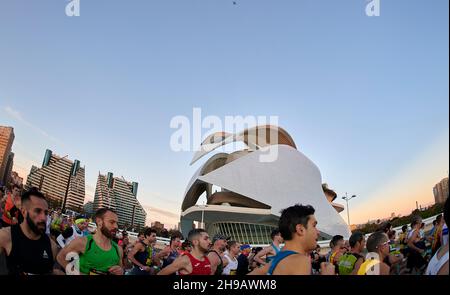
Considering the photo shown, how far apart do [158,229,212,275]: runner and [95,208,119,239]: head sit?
691 millimetres

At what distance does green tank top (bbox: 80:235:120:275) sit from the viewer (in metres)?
2.99

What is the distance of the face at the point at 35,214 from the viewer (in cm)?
273

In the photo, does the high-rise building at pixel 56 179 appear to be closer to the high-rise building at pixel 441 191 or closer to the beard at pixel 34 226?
the high-rise building at pixel 441 191

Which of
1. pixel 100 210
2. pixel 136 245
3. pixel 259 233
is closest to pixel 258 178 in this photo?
pixel 259 233

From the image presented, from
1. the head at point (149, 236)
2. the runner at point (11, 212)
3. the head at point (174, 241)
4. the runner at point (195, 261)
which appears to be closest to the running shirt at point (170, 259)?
the head at point (174, 241)

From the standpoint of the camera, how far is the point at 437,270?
1773 mm

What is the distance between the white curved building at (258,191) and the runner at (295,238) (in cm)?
2497

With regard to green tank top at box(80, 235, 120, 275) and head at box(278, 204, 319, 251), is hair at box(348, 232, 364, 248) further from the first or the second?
green tank top at box(80, 235, 120, 275)

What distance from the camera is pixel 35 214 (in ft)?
9.05

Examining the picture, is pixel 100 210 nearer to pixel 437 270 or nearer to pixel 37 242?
pixel 37 242

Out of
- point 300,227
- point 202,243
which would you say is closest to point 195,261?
point 202,243

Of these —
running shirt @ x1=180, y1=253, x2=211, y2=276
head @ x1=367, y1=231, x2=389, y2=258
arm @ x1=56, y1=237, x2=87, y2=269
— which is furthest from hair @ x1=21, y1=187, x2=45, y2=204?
head @ x1=367, y1=231, x2=389, y2=258

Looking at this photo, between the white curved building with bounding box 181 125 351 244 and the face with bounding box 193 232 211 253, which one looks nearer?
the face with bounding box 193 232 211 253

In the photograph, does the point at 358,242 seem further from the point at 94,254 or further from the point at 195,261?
the point at 94,254
